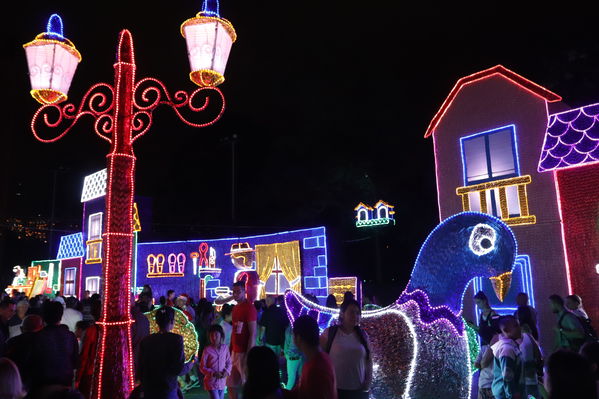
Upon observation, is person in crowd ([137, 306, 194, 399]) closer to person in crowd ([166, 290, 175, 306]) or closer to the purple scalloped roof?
person in crowd ([166, 290, 175, 306])

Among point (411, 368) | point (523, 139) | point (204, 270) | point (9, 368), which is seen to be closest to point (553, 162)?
point (523, 139)

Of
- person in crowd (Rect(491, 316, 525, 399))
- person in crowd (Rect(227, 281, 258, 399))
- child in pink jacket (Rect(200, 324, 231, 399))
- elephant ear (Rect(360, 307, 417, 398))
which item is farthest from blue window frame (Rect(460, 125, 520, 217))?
child in pink jacket (Rect(200, 324, 231, 399))

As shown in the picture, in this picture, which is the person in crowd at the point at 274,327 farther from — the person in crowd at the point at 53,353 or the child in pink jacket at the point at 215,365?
the person in crowd at the point at 53,353

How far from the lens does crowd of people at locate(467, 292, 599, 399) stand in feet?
8.71

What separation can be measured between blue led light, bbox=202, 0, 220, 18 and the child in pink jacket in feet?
13.6

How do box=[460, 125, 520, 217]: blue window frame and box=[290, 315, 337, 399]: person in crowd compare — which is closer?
box=[290, 315, 337, 399]: person in crowd

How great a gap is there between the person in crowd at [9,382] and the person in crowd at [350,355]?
8.43ft

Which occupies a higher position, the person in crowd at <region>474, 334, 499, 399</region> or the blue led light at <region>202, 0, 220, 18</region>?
the blue led light at <region>202, 0, 220, 18</region>

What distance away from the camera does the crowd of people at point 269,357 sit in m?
3.01

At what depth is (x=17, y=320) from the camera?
325 inches

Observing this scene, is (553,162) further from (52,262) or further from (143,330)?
(52,262)

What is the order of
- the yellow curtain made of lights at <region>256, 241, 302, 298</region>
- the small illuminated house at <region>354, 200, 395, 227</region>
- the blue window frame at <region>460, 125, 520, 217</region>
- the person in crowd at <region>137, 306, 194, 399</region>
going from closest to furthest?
1. the person in crowd at <region>137, 306, 194, 399</region>
2. the blue window frame at <region>460, 125, 520, 217</region>
3. the yellow curtain made of lights at <region>256, 241, 302, 298</region>
4. the small illuminated house at <region>354, 200, 395, 227</region>

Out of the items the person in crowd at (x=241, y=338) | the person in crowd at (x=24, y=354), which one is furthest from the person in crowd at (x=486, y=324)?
the person in crowd at (x=24, y=354)

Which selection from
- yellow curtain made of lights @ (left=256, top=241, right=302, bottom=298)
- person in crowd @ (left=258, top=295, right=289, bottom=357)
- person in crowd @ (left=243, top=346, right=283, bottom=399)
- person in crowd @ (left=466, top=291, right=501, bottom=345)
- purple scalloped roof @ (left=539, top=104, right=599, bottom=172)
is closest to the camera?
person in crowd @ (left=243, top=346, right=283, bottom=399)
